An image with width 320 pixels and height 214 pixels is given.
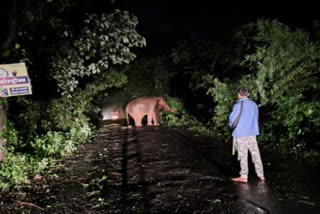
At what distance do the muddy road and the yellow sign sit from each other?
77.3 inches

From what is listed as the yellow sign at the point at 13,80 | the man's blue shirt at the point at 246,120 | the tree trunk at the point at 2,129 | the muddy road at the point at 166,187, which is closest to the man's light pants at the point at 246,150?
the man's blue shirt at the point at 246,120

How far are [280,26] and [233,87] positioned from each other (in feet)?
7.98

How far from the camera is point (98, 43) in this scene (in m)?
7.16

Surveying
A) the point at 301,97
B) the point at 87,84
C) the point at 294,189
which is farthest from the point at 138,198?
the point at 87,84

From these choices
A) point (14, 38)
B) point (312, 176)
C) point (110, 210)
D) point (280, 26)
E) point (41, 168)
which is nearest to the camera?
point (110, 210)

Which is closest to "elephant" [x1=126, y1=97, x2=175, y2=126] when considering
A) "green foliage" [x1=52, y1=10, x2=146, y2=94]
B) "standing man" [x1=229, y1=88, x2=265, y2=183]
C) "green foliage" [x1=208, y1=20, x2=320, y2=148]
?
"green foliage" [x1=208, y1=20, x2=320, y2=148]

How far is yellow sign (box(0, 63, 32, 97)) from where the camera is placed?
5.72 m

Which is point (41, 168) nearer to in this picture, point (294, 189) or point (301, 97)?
point (294, 189)

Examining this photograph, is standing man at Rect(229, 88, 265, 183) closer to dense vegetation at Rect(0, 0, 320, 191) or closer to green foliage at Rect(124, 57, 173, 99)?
dense vegetation at Rect(0, 0, 320, 191)

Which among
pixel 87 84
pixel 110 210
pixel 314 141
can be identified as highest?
pixel 87 84

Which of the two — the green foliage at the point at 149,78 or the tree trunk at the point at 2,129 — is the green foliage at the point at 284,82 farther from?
the green foliage at the point at 149,78

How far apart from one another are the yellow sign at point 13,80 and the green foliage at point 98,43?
4.56ft

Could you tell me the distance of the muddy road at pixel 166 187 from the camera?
4473 millimetres

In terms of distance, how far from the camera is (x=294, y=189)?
495 centimetres
